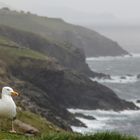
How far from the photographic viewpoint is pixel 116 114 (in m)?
101

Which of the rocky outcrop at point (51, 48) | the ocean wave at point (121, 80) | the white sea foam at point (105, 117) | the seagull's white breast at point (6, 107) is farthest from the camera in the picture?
the ocean wave at point (121, 80)

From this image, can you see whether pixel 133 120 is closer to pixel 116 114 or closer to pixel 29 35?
pixel 116 114

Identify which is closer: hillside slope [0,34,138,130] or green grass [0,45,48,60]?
hillside slope [0,34,138,130]

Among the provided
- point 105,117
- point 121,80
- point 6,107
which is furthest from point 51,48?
point 6,107

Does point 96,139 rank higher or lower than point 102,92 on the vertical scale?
higher

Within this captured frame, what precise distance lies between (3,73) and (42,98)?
7.58 m

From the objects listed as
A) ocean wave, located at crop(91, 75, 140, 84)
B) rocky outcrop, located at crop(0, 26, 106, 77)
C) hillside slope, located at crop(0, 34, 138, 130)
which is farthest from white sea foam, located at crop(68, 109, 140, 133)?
ocean wave, located at crop(91, 75, 140, 84)

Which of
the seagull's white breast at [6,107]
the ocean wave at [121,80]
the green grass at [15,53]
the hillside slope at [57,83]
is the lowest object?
the ocean wave at [121,80]

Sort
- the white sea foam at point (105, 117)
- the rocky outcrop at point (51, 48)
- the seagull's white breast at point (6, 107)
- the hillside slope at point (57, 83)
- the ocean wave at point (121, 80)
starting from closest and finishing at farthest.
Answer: the seagull's white breast at point (6, 107) < the white sea foam at point (105, 117) < the hillside slope at point (57, 83) < the rocky outcrop at point (51, 48) < the ocean wave at point (121, 80)

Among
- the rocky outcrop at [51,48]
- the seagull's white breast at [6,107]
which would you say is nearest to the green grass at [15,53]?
the rocky outcrop at [51,48]

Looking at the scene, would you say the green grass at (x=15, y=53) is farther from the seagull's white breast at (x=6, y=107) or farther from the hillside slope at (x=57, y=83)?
the seagull's white breast at (x=6, y=107)

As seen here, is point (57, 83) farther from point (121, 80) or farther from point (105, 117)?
point (121, 80)

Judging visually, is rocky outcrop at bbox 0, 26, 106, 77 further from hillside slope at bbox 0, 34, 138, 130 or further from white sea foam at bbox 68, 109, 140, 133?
white sea foam at bbox 68, 109, 140, 133

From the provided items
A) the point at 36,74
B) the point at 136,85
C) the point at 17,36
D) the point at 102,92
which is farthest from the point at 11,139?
the point at 17,36
